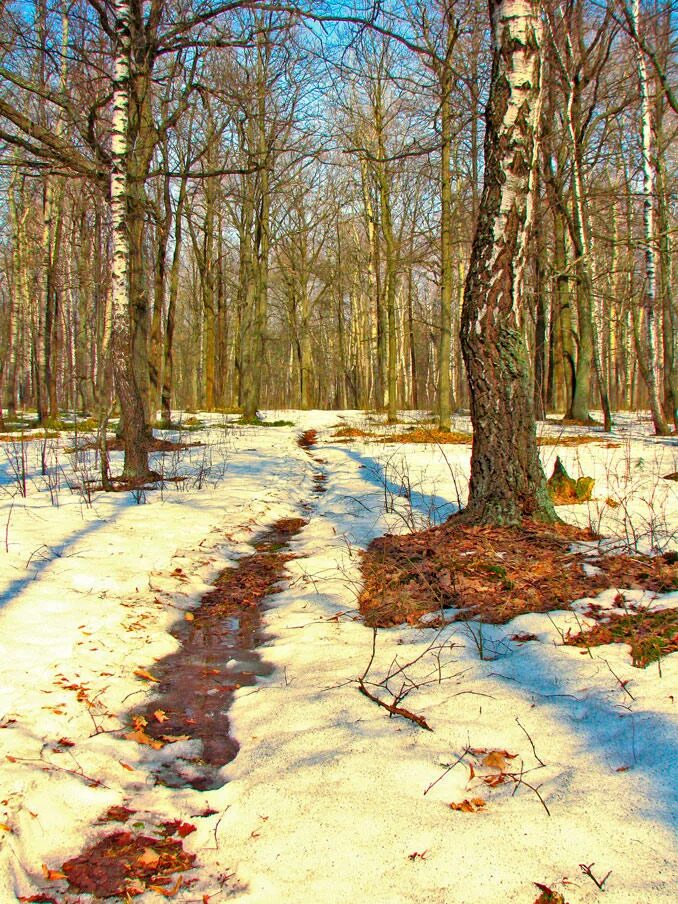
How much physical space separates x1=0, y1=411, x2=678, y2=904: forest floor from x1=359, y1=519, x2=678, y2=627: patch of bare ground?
0.02 meters

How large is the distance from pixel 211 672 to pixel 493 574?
6.48 ft

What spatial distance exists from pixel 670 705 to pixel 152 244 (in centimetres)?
1902

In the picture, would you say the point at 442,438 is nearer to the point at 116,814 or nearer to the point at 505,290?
the point at 505,290

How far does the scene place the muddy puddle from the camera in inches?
96.3

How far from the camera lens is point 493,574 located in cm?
405

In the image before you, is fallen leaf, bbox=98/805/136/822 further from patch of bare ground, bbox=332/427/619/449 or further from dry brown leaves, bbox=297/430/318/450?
dry brown leaves, bbox=297/430/318/450

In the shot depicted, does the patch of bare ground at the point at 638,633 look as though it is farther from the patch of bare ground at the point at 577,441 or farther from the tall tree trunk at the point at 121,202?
the patch of bare ground at the point at 577,441

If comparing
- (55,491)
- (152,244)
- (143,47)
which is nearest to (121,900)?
(55,491)

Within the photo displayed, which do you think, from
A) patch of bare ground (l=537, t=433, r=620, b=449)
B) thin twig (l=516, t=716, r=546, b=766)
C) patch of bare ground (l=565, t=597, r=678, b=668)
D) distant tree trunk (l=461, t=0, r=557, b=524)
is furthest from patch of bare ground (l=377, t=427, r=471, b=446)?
thin twig (l=516, t=716, r=546, b=766)

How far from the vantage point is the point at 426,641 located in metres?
3.33

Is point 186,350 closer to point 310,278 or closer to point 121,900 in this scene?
point 310,278

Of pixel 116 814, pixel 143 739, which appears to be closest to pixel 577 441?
pixel 143 739

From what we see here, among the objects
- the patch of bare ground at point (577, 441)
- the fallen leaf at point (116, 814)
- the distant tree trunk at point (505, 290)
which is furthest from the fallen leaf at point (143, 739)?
the patch of bare ground at point (577, 441)

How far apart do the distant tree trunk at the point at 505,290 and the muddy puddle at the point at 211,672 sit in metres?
1.96
